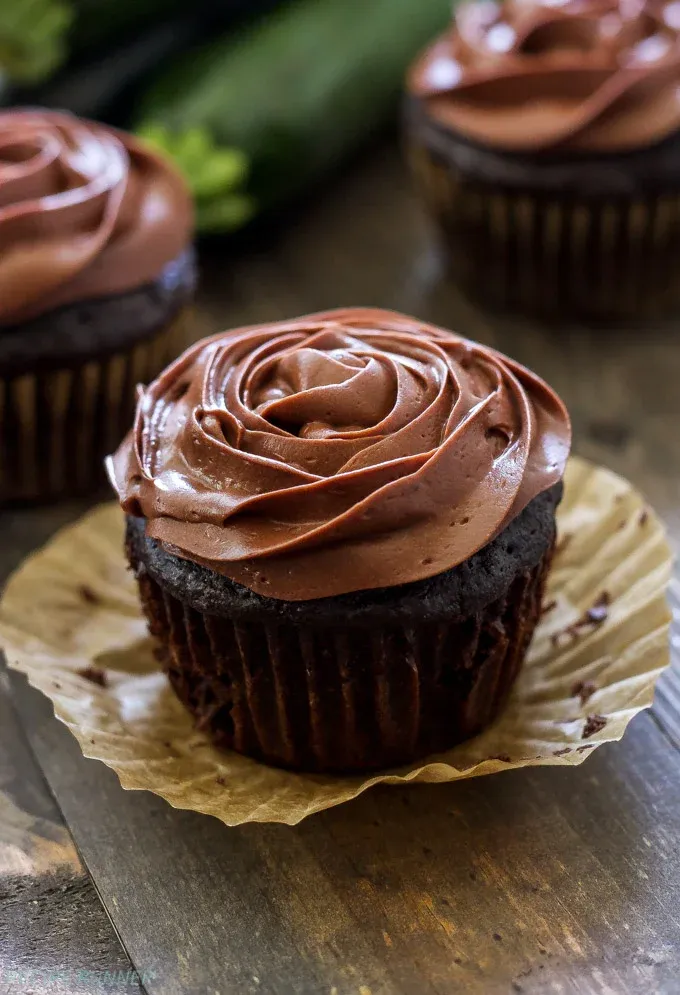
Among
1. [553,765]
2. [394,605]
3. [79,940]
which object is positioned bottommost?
[79,940]

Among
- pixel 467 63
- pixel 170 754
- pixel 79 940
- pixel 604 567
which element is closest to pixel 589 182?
pixel 467 63

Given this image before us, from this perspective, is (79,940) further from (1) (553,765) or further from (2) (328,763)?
(1) (553,765)

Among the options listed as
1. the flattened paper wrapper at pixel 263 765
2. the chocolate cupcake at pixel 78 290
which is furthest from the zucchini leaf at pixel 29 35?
the flattened paper wrapper at pixel 263 765

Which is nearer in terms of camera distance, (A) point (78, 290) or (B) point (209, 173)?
(A) point (78, 290)

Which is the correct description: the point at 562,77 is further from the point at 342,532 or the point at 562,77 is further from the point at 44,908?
the point at 44,908

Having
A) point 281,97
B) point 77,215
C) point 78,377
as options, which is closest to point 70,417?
point 78,377

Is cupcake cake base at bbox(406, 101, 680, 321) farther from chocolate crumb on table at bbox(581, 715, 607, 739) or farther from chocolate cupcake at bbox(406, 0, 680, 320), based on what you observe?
chocolate crumb on table at bbox(581, 715, 607, 739)
